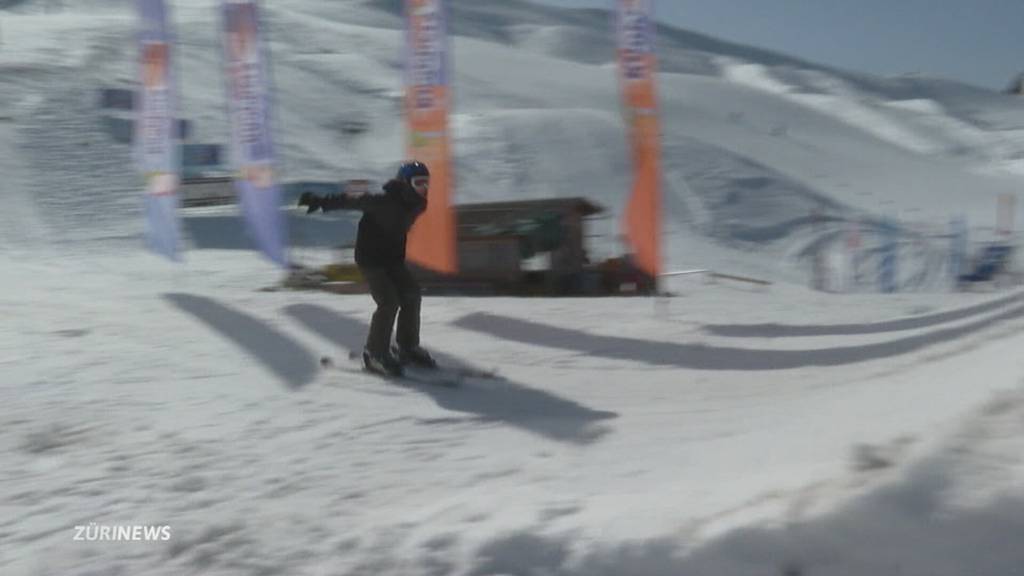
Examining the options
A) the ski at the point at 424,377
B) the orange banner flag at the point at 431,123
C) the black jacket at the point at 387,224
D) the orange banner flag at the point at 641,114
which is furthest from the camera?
the orange banner flag at the point at 431,123

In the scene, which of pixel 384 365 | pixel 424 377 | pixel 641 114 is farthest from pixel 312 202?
pixel 641 114

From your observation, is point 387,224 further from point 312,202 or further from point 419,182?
point 312,202

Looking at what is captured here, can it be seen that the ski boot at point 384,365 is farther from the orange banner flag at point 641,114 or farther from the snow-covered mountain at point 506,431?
the orange banner flag at point 641,114

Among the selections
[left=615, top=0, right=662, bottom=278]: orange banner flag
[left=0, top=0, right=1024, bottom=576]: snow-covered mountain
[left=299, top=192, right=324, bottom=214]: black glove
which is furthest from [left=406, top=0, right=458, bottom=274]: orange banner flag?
[left=299, top=192, right=324, bottom=214]: black glove

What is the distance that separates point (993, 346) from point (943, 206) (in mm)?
30637

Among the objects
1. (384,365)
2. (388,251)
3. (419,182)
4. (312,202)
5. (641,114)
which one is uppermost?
(641,114)

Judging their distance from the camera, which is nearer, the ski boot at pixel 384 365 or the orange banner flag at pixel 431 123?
the ski boot at pixel 384 365

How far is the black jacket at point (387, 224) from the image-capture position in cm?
693

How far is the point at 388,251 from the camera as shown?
23.0 ft

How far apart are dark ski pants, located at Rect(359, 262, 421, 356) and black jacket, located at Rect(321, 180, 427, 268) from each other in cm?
7

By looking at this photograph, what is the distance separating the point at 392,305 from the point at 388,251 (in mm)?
338

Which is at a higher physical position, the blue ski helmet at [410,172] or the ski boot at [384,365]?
the blue ski helmet at [410,172]

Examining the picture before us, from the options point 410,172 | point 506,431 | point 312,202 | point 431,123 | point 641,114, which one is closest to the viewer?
point 506,431

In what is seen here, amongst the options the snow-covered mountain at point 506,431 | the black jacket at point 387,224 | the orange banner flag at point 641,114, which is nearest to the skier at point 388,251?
the black jacket at point 387,224
